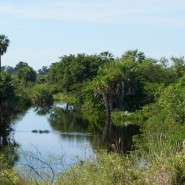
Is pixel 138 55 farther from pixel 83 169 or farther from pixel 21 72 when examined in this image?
pixel 83 169

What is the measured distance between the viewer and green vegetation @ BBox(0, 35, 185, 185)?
725 cm

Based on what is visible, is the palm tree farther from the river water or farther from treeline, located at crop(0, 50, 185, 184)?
the river water

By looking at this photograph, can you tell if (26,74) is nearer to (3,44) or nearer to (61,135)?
(3,44)

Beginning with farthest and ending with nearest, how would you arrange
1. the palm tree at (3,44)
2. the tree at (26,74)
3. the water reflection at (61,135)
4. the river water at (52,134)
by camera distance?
the tree at (26,74)
the palm tree at (3,44)
the water reflection at (61,135)
the river water at (52,134)

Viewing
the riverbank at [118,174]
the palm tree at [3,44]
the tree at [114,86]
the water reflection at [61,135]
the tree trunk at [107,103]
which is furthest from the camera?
the palm tree at [3,44]

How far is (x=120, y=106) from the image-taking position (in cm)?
6116

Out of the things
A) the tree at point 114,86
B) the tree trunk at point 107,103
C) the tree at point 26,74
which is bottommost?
the tree trunk at point 107,103

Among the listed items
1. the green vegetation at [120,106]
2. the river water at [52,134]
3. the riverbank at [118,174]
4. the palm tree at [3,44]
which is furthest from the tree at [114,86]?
the riverbank at [118,174]

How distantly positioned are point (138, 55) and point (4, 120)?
46.2 m

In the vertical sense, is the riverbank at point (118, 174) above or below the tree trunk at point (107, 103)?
below

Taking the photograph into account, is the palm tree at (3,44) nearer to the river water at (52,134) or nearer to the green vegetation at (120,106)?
the green vegetation at (120,106)

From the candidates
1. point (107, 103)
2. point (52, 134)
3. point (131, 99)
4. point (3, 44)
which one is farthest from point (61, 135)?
point (3, 44)

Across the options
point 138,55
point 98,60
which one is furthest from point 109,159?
point 138,55

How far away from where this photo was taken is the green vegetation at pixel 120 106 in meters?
7.25
